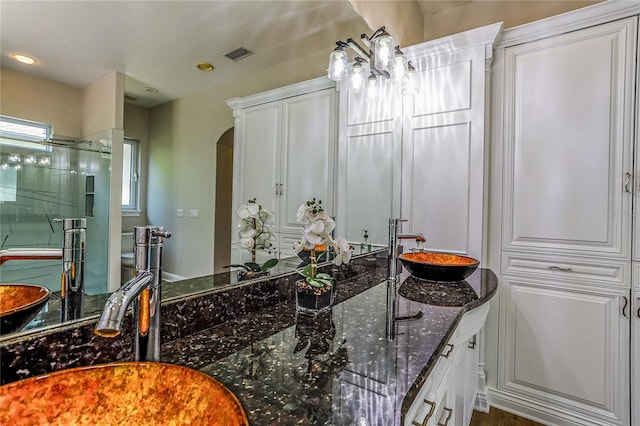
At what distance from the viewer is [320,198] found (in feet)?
4.98

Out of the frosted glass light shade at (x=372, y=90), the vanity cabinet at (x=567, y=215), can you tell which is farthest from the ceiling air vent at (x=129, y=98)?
the vanity cabinet at (x=567, y=215)

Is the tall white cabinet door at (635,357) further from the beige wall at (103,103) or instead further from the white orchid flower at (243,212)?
the beige wall at (103,103)

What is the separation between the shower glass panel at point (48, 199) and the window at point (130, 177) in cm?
4

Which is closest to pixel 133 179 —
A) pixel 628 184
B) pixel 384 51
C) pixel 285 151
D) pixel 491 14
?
pixel 285 151

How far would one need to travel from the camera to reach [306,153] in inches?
58.6

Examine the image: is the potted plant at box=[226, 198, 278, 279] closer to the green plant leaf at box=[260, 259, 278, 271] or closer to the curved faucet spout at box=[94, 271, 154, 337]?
the green plant leaf at box=[260, 259, 278, 271]

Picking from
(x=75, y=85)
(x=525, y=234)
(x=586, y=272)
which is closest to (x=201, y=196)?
(x=75, y=85)

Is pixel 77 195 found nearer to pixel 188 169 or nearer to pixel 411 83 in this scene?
pixel 188 169

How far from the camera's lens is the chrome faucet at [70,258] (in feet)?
2.02

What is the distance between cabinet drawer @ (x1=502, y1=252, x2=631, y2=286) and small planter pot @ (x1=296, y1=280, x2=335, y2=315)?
1.45 metres

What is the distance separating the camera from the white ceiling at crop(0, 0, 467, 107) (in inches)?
24.3

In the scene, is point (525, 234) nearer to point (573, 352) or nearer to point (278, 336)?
point (573, 352)

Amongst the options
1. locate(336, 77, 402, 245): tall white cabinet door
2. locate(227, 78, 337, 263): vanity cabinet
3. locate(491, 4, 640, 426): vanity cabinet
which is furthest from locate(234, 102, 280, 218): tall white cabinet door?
locate(491, 4, 640, 426): vanity cabinet

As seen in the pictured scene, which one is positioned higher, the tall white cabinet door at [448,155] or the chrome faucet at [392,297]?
the tall white cabinet door at [448,155]
